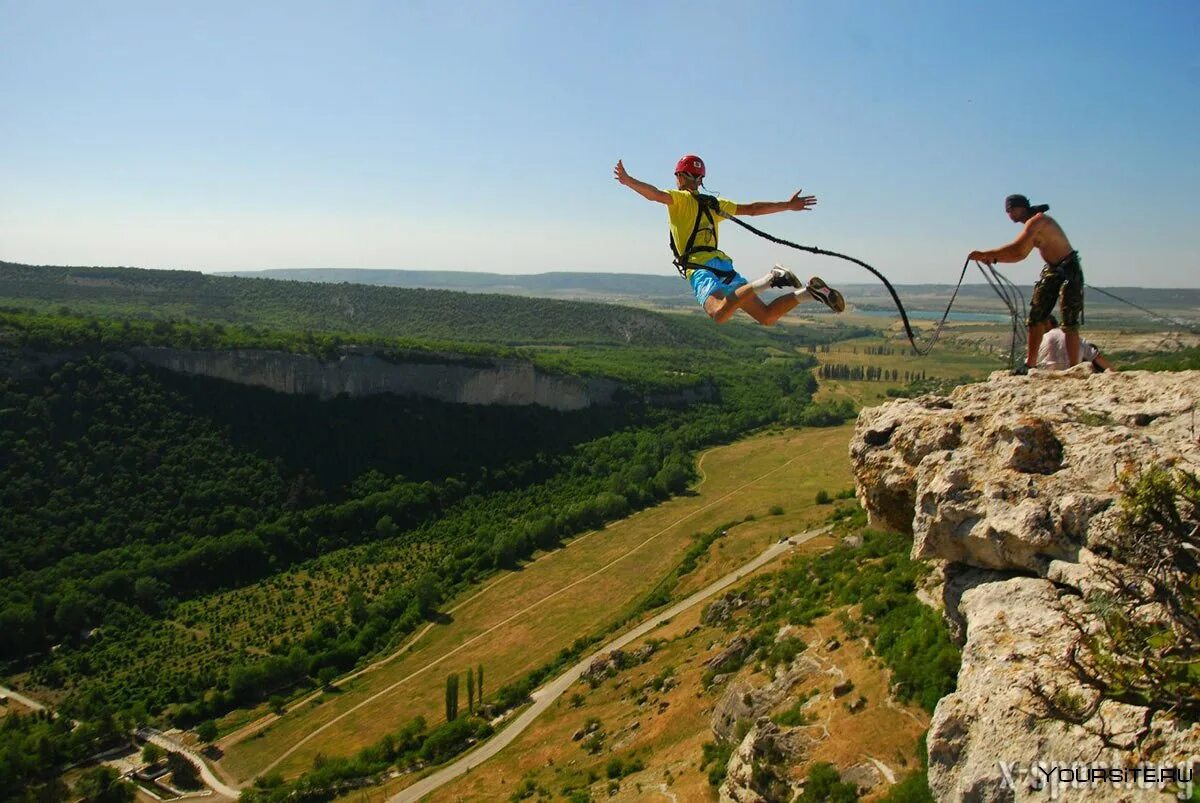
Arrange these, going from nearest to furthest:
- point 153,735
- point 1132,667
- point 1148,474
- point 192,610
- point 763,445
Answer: point 1132,667 < point 1148,474 < point 153,735 < point 192,610 < point 763,445

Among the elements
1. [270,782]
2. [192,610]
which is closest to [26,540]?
[192,610]

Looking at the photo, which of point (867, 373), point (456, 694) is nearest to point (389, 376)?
point (456, 694)

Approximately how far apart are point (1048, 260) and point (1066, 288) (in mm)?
473

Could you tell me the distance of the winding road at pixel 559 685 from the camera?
90.0ft

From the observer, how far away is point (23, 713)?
3750 cm

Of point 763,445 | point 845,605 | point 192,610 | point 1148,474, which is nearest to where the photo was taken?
point 1148,474

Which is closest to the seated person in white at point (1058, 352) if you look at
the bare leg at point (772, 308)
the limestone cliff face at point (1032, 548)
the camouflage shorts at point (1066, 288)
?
the camouflage shorts at point (1066, 288)

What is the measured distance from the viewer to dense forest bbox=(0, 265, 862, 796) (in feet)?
138

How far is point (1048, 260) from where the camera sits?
981 centimetres

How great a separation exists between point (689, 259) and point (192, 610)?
51.6 metres

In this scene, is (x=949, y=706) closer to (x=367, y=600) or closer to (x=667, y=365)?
(x=367, y=600)

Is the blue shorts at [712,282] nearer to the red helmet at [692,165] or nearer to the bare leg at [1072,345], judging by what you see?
the red helmet at [692,165]

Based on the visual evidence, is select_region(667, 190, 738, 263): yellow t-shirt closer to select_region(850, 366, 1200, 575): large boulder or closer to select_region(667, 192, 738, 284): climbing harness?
select_region(667, 192, 738, 284): climbing harness

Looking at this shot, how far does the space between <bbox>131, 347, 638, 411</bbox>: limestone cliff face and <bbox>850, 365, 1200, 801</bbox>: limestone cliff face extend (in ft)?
226
